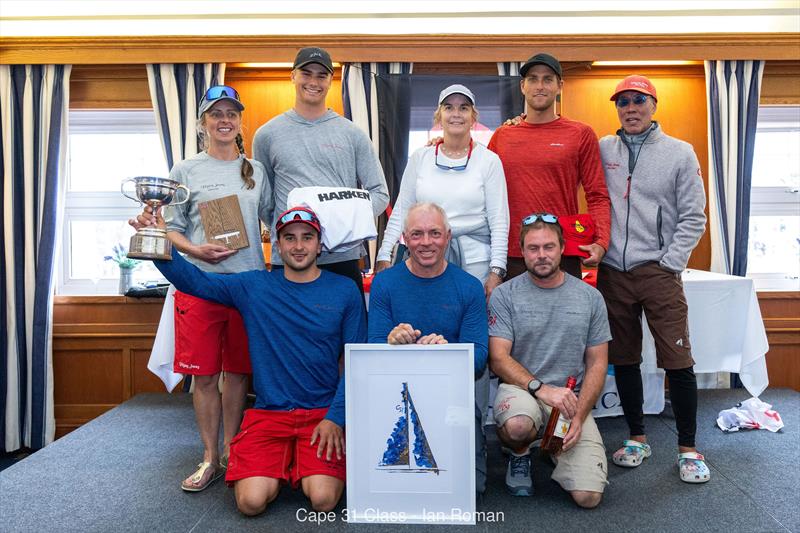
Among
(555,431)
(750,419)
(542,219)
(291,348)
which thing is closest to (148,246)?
(291,348)

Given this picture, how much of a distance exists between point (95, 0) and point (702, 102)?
434 cm

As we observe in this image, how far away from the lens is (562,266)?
104 inches

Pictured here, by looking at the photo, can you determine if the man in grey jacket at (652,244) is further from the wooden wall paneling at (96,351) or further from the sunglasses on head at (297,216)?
the wooden wall paneling at (96,351)

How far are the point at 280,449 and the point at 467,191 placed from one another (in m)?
1.22

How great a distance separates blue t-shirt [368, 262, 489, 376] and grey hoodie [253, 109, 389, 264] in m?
0.36

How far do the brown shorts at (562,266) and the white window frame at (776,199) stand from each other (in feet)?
8.92

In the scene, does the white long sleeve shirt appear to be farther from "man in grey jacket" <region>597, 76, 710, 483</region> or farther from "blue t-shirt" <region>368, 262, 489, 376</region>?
"man in grey jacket" <region>597, 76, 710, 483</region>

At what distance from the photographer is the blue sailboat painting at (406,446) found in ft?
6.85

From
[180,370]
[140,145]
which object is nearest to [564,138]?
[180,370]

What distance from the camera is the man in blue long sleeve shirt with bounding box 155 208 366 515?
227 centimetres

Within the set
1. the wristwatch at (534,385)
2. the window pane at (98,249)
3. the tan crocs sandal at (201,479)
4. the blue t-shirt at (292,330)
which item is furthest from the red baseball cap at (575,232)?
the window pane at (98,249)

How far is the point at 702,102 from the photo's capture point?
448 centimetres

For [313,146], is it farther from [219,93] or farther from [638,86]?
[638,86]

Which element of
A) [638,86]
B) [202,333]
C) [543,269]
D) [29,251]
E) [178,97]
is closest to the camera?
[543,269]
